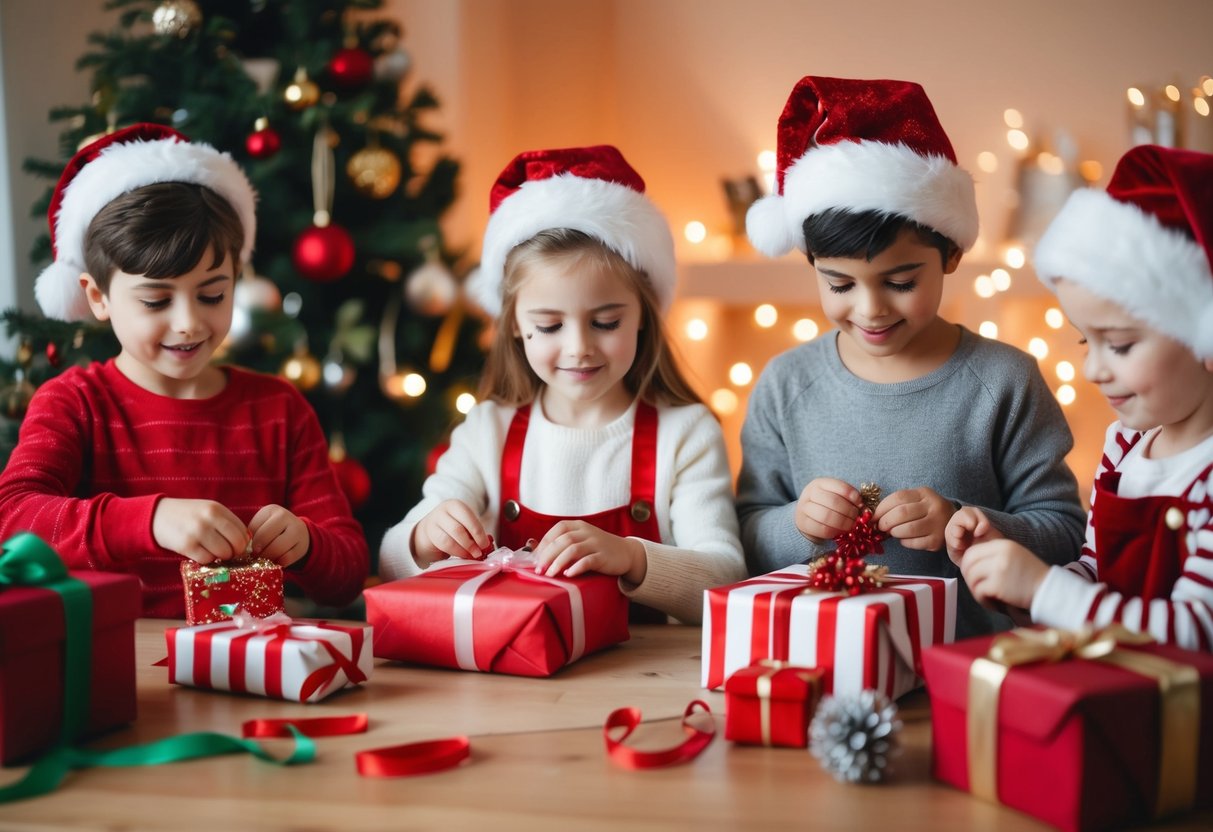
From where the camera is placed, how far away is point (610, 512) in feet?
5.71

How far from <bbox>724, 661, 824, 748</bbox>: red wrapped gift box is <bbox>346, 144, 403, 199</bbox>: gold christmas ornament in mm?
2185

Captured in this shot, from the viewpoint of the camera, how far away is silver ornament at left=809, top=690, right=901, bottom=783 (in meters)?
0.98

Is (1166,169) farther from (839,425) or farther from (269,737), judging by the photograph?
(269,737)

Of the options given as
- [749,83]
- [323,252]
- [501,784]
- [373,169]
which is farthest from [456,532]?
[749,83]

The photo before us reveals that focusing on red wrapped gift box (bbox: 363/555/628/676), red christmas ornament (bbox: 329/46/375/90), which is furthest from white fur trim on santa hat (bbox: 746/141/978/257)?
red christmas ornament (bbox: 329/46/375/90)

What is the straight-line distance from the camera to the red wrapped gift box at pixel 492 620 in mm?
1292

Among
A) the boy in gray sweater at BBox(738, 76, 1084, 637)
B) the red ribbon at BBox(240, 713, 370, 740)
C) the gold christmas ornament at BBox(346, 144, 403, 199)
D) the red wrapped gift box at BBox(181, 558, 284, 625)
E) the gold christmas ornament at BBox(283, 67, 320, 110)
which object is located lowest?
the red ribbon at BBox(240, 713, 370, 740)

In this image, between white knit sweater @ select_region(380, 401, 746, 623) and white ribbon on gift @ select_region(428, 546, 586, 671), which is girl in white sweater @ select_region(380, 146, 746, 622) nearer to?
white knit sweater @ select_region(380, 401, 746, 623)

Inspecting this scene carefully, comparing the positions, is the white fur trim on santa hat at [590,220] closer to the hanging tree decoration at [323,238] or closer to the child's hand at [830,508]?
the child's hand at [830,508]

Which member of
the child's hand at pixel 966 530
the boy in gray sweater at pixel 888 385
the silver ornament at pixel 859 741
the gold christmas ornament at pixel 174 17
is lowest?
the silver ornament at pixel 859 741

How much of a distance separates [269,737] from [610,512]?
729 millimetres

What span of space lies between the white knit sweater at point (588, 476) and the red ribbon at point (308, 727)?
571 mm

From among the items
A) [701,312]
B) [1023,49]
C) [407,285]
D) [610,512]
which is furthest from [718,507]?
Answer: [1023,49]

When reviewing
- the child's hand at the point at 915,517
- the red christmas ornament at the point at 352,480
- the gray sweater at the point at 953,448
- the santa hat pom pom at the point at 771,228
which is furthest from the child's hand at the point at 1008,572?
the red christmas ornament at the point at 352,480
